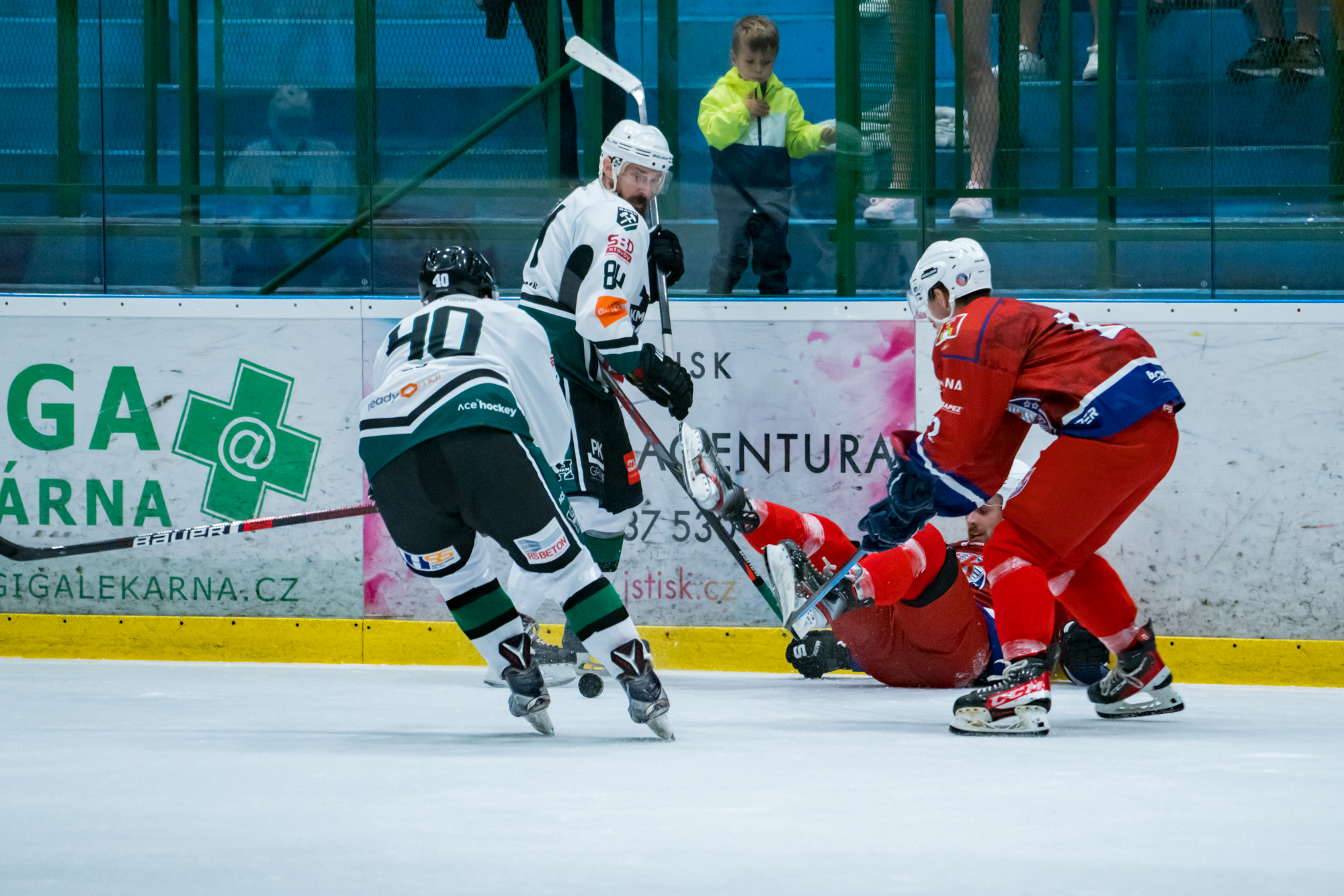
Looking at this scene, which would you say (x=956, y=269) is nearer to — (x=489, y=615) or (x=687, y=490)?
(x=687, y=490)

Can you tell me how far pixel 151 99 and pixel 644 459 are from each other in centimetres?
182

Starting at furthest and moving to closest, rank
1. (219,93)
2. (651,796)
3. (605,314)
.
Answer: (219,93) < (605,314) < (651,796)

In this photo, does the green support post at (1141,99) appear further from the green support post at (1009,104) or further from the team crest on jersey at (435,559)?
the team crest on jersey at (435,559)

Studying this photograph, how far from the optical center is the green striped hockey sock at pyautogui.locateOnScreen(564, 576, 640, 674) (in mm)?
3143

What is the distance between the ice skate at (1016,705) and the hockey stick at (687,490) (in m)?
0.94

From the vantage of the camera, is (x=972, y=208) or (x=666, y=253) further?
(x=972, y=208)

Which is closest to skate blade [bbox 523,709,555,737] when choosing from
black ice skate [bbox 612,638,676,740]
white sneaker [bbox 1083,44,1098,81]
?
black ice skate [bbox 612,638,676,740]

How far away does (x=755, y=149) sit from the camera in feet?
15.2

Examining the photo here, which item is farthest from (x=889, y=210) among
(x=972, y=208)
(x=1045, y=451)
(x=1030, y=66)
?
(x=1045, y=451)

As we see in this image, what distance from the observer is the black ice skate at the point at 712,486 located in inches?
165

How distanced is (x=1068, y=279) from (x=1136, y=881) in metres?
2.74

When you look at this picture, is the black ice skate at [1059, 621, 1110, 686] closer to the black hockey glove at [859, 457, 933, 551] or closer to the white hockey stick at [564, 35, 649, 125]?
the black hockey glove at [859, 457, 933, 551]

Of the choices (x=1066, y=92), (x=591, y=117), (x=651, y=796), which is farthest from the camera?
(x=591, y=117)

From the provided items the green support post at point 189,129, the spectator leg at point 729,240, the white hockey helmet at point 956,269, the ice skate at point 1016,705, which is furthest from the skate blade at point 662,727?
the green support post at point 189,129
